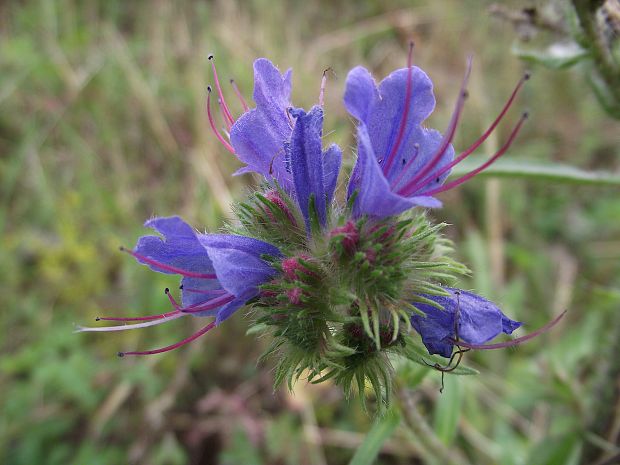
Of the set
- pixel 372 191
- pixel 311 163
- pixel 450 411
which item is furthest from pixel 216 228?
pixel 372 191

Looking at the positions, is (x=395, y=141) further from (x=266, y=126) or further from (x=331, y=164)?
(x=266, y=126)

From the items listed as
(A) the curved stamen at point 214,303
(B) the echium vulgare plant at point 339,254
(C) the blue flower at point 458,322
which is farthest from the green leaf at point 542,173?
(A) the curved stamen at point 214,303

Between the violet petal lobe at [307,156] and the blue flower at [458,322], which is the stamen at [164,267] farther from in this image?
the blue flower at [458,322]

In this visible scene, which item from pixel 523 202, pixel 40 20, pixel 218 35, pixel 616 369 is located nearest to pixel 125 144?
pixel 218 35

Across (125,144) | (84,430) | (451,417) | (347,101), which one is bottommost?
(84,430)

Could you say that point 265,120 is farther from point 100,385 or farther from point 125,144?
point 125,144

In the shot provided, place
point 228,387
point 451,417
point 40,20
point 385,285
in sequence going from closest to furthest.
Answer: point 385,285
point 451,417
point 228,387
point 40,20

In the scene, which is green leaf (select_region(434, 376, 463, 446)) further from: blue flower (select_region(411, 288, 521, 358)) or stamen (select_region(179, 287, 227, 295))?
stamen (select_region(179, 287, 227, 295))

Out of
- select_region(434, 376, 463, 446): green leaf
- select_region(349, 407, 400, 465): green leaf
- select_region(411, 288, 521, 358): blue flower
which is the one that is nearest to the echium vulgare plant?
select_region(411, 288, 521, 358): blue flower
